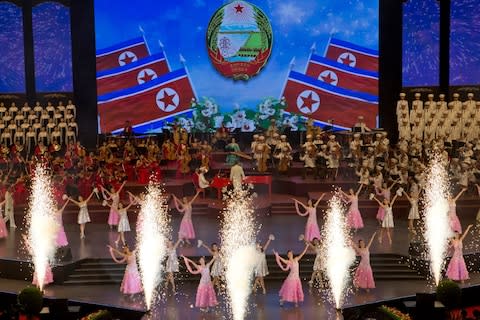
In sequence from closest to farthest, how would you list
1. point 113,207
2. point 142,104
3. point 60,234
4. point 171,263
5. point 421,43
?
point 171,263
point 60,234
point 113,207
point 421,43
point 142,104

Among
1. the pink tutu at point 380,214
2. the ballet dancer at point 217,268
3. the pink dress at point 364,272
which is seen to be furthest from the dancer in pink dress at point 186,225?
the pink tutu at point 380,214

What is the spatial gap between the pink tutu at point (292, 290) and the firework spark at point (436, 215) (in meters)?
3.23

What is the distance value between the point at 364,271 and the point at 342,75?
1319cm

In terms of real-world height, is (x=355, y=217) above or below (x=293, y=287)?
above

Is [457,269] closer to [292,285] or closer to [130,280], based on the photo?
[292,285]

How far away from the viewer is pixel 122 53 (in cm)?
3173

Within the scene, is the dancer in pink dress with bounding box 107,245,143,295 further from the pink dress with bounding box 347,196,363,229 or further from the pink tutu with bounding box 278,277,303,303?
the pink dress with bounding box 347,196,363,229

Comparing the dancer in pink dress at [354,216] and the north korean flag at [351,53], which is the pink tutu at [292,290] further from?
the north korean flag at [351,53]

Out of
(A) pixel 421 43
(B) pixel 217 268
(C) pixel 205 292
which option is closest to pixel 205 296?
(C) pixel 205 292

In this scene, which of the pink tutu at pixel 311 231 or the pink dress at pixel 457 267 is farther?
the pink tutu at pixel 311 231

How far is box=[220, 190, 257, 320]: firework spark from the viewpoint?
19.8 meters

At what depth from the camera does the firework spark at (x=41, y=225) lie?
2043 centimetres

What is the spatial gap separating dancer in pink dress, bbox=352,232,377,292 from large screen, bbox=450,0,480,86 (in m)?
13.3

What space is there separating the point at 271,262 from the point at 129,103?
12.5 metres
